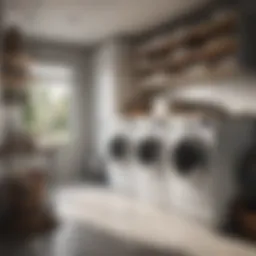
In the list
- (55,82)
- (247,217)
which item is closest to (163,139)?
(247,217)

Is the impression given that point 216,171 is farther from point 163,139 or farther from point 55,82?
point 55,82

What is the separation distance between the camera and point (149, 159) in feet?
7.06

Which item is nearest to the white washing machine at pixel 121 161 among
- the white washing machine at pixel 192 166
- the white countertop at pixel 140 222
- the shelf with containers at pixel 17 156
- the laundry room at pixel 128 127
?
the laundry room at pixel 128 127

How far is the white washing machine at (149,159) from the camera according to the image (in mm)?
2086

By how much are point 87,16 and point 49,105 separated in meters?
0.47

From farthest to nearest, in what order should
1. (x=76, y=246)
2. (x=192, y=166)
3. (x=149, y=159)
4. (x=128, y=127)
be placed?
(x=128, y=127)
(x=149, y=159)
(x=192, y=166)
(x=76, y=246)

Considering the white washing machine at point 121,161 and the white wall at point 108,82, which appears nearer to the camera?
the white wall at point 108,82

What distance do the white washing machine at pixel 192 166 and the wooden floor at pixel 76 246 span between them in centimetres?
43

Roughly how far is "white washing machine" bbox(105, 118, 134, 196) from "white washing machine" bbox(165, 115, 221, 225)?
32cm

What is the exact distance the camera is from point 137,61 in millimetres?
2154

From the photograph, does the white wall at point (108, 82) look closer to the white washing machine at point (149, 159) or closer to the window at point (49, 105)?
the white washing machine at point (149, 159)

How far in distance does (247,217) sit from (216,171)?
0.78 ft

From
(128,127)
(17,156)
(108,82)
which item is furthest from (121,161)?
(17,156)

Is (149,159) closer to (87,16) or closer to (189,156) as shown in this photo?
(189,156)
